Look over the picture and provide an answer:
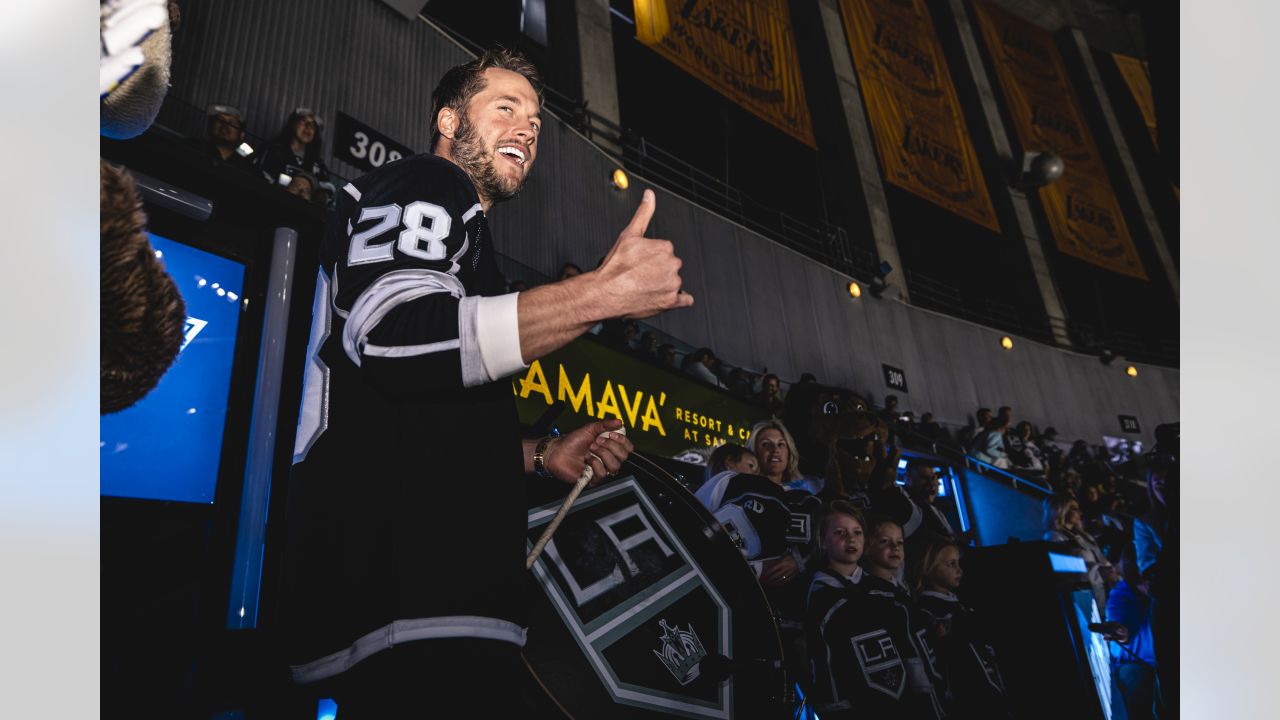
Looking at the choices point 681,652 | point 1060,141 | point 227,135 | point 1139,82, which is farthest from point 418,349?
point 1139,82

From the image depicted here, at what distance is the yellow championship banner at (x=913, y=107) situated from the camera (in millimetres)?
11758

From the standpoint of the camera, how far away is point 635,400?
20.1 feet

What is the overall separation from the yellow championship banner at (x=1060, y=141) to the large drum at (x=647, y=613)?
14.6 metres

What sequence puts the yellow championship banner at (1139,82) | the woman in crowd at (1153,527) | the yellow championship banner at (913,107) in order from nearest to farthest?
1. the woman in crowd at (1153,527)
2. the yellow championship banner at (913,107)
3. the yellow championship banner at (1139,82)

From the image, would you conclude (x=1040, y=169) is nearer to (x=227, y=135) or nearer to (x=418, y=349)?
(x=227, y=135)

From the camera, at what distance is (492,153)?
4.53 feet

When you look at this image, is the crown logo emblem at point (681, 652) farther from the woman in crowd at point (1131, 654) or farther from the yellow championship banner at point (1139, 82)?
the yellow championship banner at point (1139, 82)

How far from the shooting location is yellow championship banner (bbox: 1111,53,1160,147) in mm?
16234

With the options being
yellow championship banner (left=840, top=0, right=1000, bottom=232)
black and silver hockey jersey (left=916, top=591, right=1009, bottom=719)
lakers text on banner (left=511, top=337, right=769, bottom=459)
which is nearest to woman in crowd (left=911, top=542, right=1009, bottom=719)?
black and silver hockey jersey (left=916, top=591, right=1009, bottom=719)

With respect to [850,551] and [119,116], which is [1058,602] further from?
[119,116]

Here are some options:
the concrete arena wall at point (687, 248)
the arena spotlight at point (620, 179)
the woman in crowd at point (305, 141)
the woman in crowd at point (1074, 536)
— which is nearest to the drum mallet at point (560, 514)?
the woman in crowd at point (305, 141)

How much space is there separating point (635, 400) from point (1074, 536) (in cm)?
348
